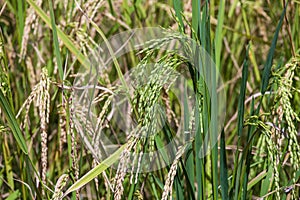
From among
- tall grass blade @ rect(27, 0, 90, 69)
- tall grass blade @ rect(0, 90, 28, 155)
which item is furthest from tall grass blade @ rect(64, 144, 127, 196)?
tall grass blade @ rect(27, 0, 90, 69)

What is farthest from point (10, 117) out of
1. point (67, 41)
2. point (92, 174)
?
point (67, 41)

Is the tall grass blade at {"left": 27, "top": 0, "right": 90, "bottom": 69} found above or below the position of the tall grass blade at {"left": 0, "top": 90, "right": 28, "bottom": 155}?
above

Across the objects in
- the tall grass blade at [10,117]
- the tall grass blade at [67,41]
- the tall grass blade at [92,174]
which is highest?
the tall grass blade at [67,41]

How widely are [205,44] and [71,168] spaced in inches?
12.3

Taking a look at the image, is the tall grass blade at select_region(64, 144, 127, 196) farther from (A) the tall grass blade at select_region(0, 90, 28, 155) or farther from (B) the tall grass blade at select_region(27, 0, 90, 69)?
(B) the tall grass blade at select_region(27, 0, 90, 69)

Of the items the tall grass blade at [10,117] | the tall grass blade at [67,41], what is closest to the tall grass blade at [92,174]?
the tall grass blade at [10,117]

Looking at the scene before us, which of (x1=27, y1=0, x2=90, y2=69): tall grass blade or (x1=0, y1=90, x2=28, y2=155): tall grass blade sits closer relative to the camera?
(x1=0, y1=90, x2=28, y2=155): tall grass blade

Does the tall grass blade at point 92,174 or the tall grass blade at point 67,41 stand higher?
Answer: the tall grass blade at point 67,41

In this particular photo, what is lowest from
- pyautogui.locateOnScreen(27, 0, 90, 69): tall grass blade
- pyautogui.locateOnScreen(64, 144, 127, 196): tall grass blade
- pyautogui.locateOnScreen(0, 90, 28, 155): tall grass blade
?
pyautogui.locateOnScreen(64, 144, 127, 196): tall grass blade

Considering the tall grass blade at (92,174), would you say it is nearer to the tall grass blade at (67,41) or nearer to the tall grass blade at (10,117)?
the tall grass blade at (10,117)

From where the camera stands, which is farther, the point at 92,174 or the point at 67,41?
the point at 67,41

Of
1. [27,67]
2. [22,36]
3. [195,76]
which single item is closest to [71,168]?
[195,76]

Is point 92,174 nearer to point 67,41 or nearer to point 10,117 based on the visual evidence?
point 10,117

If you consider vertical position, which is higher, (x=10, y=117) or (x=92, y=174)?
(x=10, y=117)
